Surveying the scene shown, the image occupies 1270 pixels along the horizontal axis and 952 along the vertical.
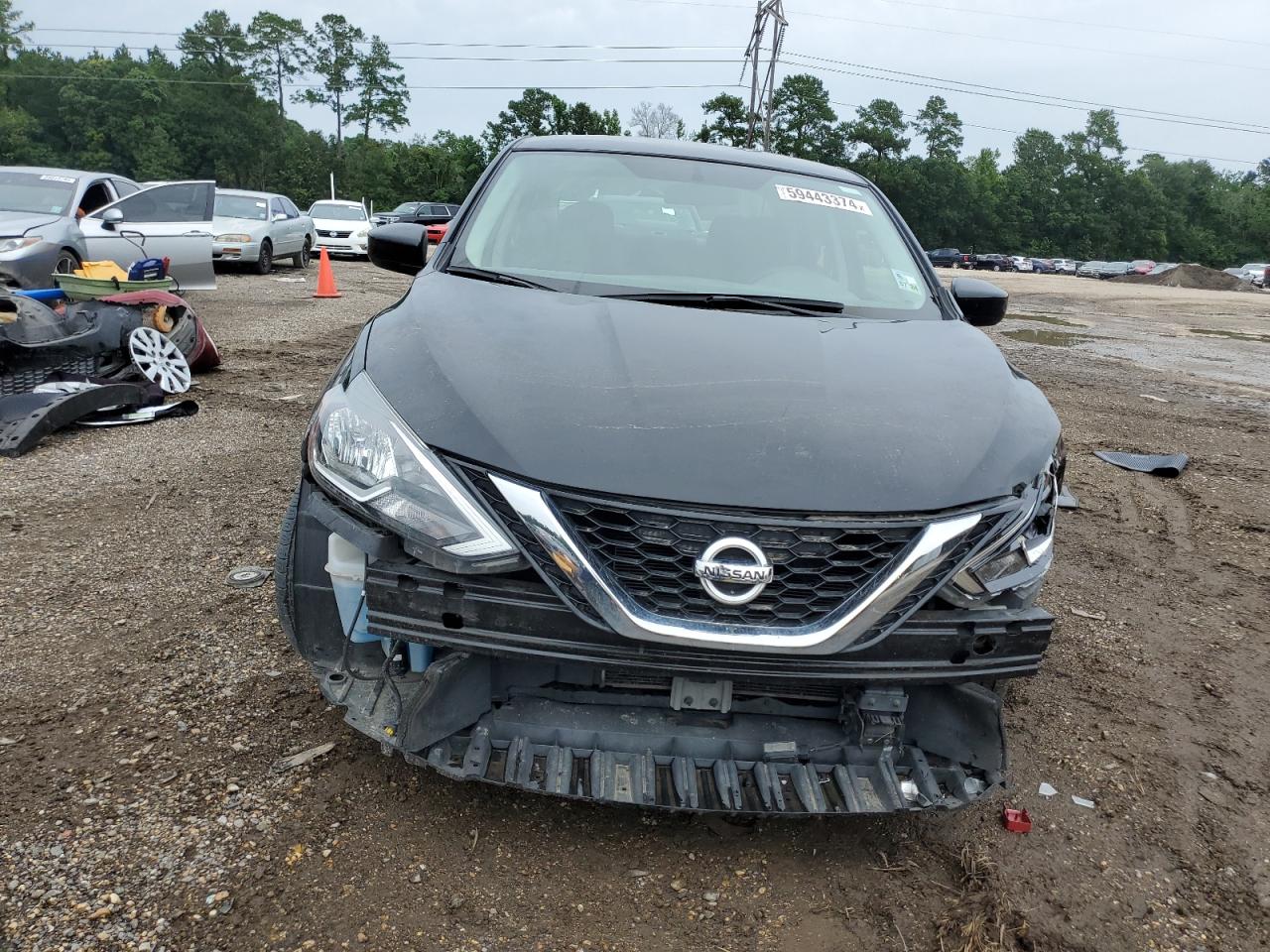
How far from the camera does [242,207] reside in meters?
16.2

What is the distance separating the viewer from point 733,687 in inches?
78.6

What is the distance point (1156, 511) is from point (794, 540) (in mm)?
4077

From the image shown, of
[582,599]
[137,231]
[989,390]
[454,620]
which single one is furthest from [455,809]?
[137,231]

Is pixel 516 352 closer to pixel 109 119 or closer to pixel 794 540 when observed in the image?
pixel 794 540

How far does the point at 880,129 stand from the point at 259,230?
252ft

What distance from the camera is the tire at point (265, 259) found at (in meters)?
15.7

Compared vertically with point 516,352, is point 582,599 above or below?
below

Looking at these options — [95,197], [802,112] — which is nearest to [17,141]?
[802,112]

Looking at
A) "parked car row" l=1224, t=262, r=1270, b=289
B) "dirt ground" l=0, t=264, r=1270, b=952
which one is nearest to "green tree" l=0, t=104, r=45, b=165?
"dirt ground" l=0, t=264, r=1270, b=952

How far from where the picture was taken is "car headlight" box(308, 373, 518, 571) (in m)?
1.85

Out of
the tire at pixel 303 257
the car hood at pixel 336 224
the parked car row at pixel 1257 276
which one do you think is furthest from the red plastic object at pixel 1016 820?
the parked car row at pixel 1257 276

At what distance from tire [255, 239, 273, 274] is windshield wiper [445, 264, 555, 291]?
46.5ft

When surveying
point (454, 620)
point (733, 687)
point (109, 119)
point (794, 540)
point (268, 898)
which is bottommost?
point (268, 898)

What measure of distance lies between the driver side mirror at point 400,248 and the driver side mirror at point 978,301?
199cm
